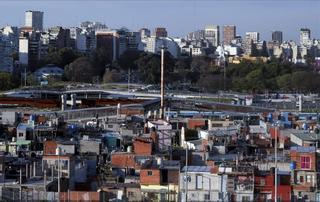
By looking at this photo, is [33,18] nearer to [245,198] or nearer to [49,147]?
[49,147]

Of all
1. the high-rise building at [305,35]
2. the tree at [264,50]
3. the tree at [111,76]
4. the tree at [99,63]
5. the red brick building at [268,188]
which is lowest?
the red brick building at [268,188]

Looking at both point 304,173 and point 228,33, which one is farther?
point 228,33

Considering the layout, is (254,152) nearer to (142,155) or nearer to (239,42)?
(142,155)

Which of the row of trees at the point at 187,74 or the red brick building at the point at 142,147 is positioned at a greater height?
the row of trees at the point at 187,74

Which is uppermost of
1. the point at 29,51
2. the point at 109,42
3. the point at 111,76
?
the point at 109,42

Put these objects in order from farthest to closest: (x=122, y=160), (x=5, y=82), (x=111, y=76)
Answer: (x=111, y=76)
(x=5, y=82)
(x=122, y=160)

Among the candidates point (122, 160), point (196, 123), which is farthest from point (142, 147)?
point (196, 123)

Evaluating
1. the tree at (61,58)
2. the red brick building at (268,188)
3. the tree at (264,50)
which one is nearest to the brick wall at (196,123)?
the red brick building at (268,188)

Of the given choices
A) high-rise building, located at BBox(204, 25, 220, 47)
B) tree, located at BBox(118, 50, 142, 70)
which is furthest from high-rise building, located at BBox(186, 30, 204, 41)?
tree, located at BBox(118, 50, 142, 70)

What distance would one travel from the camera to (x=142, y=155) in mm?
7215

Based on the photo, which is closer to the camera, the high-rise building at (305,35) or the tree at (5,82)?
the tree at (5,82)

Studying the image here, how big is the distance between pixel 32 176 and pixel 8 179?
0.52ft

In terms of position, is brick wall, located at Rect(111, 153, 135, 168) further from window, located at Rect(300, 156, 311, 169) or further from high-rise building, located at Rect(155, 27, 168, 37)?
high-rise building, located at Rect(155, 27, 168, 37)

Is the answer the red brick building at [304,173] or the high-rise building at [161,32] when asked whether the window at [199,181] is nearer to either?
the red brick building at [304,173]
